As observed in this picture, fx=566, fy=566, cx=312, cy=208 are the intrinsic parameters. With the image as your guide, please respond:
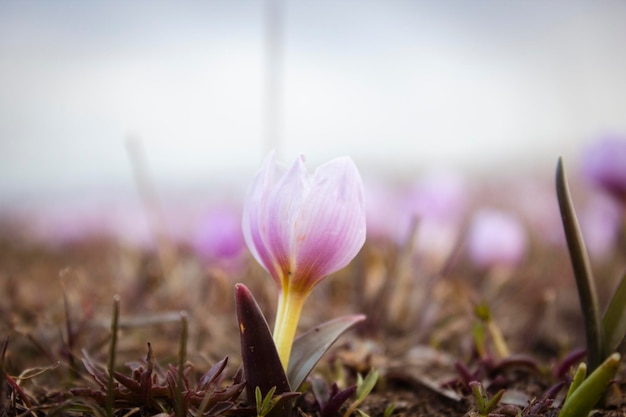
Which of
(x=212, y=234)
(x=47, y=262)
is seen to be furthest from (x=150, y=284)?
(x=47, y=262)

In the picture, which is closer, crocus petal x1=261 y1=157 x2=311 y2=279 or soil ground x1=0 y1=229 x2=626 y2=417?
crocus petal x1=261 y1=157 x2=311 y2=279

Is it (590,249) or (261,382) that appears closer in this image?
(261,382)

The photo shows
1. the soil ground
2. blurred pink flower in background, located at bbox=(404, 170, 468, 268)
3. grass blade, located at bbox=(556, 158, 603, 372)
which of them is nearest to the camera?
grass blade, located at bbox=(556, 158, 603, 372)

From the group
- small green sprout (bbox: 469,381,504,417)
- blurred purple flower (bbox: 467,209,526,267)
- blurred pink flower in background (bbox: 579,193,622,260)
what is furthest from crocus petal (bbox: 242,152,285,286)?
blurred pink flower in background (bbox: 579,193,622,260)

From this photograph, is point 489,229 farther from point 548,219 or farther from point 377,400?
point 548,219

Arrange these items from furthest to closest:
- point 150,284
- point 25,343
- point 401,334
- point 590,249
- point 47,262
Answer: point 47,262, point 590,249, point 150,284, point 401,334, point 25,343

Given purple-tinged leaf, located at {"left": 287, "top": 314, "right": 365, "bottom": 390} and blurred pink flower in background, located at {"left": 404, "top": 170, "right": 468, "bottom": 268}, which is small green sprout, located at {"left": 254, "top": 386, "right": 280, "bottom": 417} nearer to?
purple-tinged leaf, located at {"left": 287, "top": 314, "right": 365, "bottom": 390}

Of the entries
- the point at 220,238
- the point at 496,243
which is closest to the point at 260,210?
the point at 220,238

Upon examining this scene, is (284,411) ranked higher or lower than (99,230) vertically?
higher
